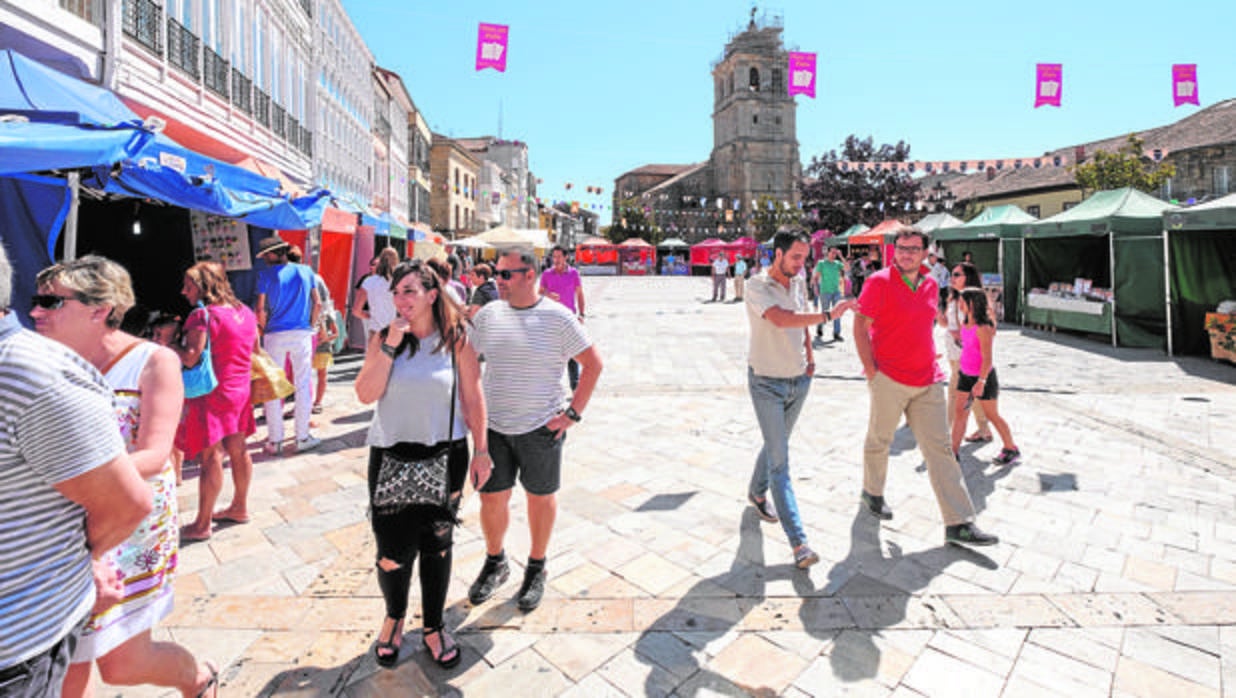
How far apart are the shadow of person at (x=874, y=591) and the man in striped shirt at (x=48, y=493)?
255 cm

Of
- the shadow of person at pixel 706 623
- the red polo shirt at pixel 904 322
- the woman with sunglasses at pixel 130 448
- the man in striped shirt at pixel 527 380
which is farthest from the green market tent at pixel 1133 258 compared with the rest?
the woman with sunglasses at pixel 130 448

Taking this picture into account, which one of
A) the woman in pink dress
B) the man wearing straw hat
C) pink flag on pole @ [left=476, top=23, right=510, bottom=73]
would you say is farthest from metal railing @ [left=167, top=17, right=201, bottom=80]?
the woman in pink dress

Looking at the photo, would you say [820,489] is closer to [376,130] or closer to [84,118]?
[84,118]

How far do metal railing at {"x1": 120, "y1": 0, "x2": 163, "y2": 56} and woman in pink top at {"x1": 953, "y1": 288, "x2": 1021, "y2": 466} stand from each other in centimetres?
1043

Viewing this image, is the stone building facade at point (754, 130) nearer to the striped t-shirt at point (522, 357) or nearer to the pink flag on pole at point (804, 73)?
the pink flag on pole at point (804, 73)

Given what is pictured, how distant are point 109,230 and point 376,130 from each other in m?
27.1

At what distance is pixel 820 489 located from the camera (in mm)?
4801

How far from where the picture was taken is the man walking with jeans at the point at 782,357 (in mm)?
3512

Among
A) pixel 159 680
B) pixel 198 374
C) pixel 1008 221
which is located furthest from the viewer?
pixel 1008 221

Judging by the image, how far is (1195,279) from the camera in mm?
10750

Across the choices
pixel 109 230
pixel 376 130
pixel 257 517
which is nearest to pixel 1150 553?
pixel 257 517

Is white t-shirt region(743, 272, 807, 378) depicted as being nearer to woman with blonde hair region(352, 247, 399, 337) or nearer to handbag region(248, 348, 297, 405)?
handbag region(248, 348, 297, 405)

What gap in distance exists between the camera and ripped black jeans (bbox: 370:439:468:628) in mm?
2531

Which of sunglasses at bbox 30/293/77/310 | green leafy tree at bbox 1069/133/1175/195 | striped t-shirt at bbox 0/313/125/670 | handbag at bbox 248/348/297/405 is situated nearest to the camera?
striped t-shirt at bbox 0/313/125/670
